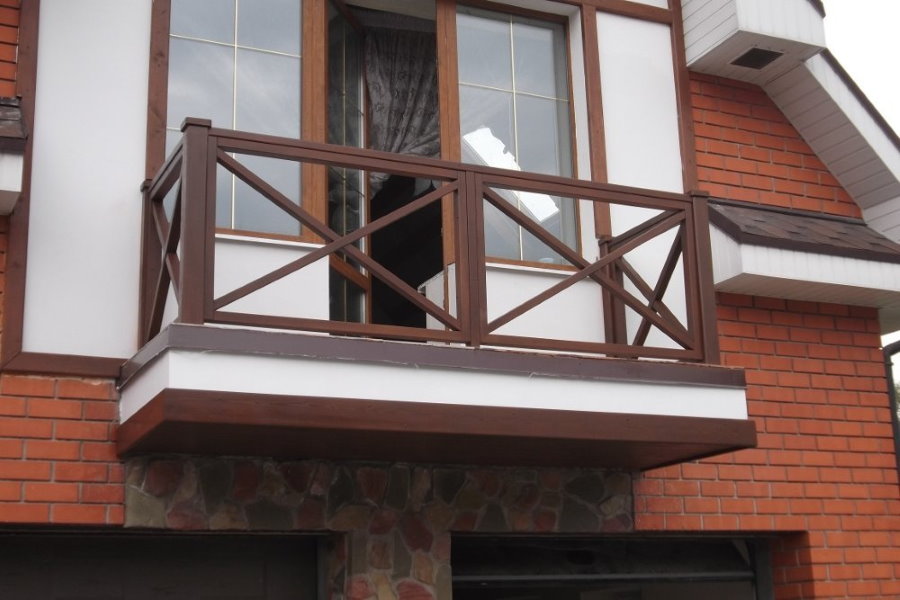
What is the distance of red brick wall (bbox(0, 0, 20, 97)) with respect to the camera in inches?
248

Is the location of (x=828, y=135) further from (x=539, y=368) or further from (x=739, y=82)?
(x=539, y=368)

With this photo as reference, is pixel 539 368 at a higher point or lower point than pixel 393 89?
lower

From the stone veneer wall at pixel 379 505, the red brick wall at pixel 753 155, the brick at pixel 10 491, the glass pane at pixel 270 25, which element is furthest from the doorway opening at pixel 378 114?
the brick at pixel 10 491

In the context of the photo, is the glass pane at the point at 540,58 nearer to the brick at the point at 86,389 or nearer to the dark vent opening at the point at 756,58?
the dark vent opening at the point at 756,58

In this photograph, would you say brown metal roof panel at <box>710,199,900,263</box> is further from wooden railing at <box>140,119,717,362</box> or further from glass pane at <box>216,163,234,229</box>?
glass pane at <box>216,163,234,229</box>

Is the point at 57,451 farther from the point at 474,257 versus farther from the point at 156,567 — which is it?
the point at 474,257

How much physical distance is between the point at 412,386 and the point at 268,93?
7.03 feet

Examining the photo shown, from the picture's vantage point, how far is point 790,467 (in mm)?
7742

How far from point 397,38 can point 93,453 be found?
12.3ft

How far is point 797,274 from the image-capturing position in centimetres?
753

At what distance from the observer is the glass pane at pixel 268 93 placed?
6.99 m

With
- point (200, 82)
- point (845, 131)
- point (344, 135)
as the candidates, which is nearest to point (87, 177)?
point (200, 82)

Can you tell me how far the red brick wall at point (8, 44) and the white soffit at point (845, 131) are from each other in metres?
→ 4.72

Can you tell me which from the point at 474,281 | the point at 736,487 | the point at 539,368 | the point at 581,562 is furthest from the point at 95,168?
the point at 736,487
